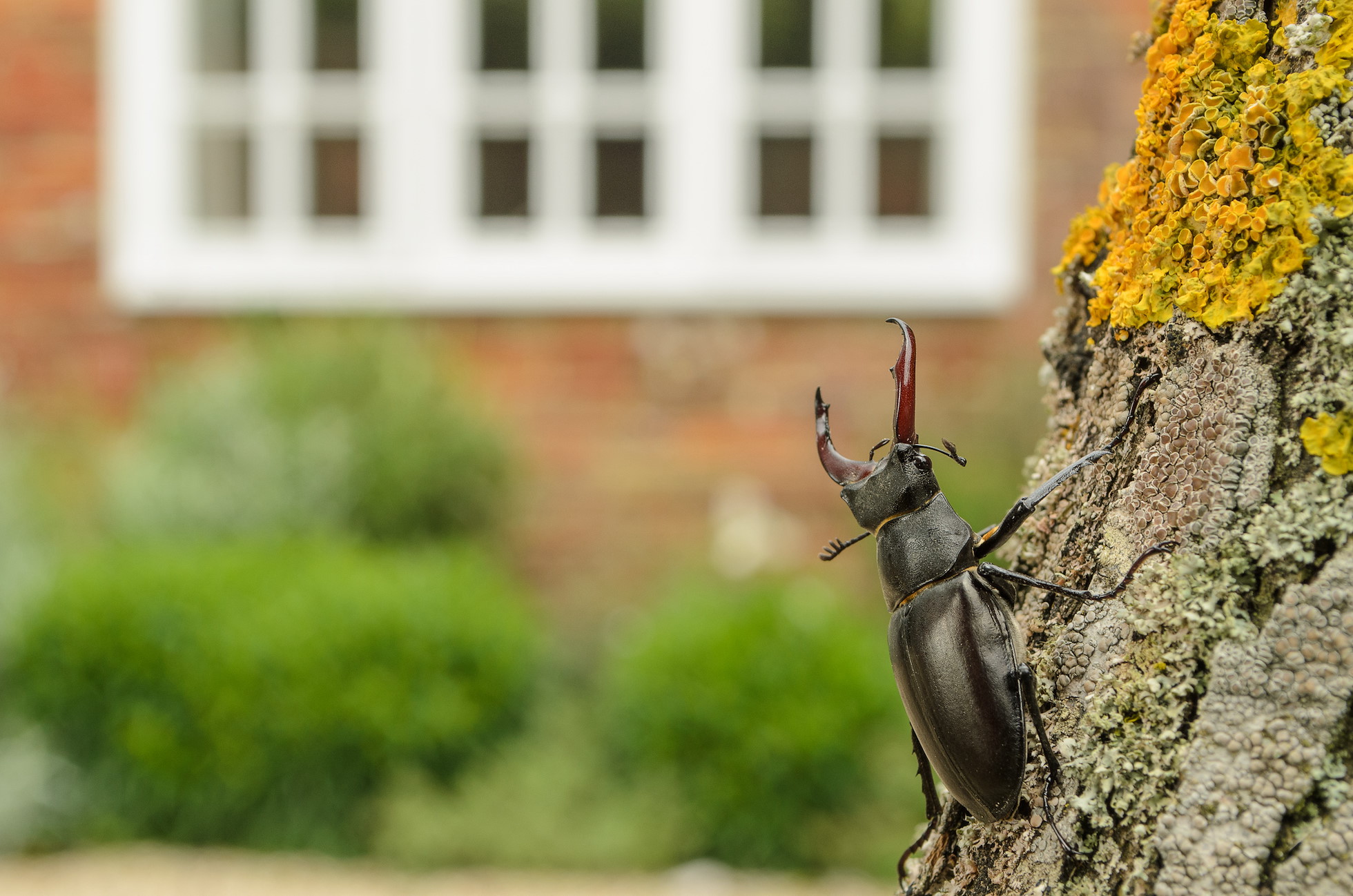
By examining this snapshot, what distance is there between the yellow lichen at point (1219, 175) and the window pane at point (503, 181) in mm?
6524

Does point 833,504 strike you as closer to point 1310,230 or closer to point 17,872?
point 17,872

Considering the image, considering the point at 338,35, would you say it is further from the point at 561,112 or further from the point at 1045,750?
the point at 1045,750

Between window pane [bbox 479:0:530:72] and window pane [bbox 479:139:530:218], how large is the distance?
0.46 metres

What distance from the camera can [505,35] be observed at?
283 inches

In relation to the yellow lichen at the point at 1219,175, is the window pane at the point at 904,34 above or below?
above

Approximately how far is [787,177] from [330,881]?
4786 mm

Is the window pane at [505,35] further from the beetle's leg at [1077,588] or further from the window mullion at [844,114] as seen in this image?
the beetle's leg at [1077,588]

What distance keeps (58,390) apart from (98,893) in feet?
12.2

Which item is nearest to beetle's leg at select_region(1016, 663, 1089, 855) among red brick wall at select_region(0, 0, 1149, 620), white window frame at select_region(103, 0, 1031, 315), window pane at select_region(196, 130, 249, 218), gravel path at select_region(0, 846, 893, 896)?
gravel path at select_region(0, 846, 893, 896)

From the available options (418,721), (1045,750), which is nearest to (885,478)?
(1045,750)

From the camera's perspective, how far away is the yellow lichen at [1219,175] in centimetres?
84

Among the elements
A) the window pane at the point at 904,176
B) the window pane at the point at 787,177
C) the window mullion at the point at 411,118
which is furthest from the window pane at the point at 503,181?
the window pane at the point at 904,176

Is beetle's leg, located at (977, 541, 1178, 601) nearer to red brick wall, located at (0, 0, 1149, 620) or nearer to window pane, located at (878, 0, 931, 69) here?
red brick wall, located at (0, 0, 1149, 620)

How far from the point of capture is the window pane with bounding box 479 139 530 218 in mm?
7281
